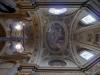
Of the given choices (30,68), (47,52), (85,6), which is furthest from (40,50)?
(85,6)

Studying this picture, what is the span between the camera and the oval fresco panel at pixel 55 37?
63.2 ft

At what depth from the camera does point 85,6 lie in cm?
1438

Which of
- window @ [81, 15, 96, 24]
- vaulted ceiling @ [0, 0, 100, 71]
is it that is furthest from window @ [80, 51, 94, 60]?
window @ [81, 15, 96, 24]

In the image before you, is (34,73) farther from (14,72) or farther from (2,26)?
(2,26)

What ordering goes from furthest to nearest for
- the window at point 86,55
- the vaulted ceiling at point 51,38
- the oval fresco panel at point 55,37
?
the oval fresco panel at point 55,37 → the vaulted ceiling at point 51,38 → the window at point 86,55

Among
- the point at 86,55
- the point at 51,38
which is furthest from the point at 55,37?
the point at 86,55

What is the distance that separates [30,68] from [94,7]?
221 inches

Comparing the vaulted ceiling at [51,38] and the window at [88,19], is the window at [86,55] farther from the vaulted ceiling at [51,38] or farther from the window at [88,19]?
the window at [88,19]

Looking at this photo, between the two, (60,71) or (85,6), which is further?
(60,71)

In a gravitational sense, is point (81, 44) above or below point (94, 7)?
below

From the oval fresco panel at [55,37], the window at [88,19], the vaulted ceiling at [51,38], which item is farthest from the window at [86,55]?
the window at [88,19]

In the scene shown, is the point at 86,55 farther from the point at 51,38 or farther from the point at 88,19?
the point at 51,38

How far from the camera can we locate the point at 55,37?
19.3 meters

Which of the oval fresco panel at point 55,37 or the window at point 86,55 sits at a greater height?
the oval fresco panel at point 55,37
